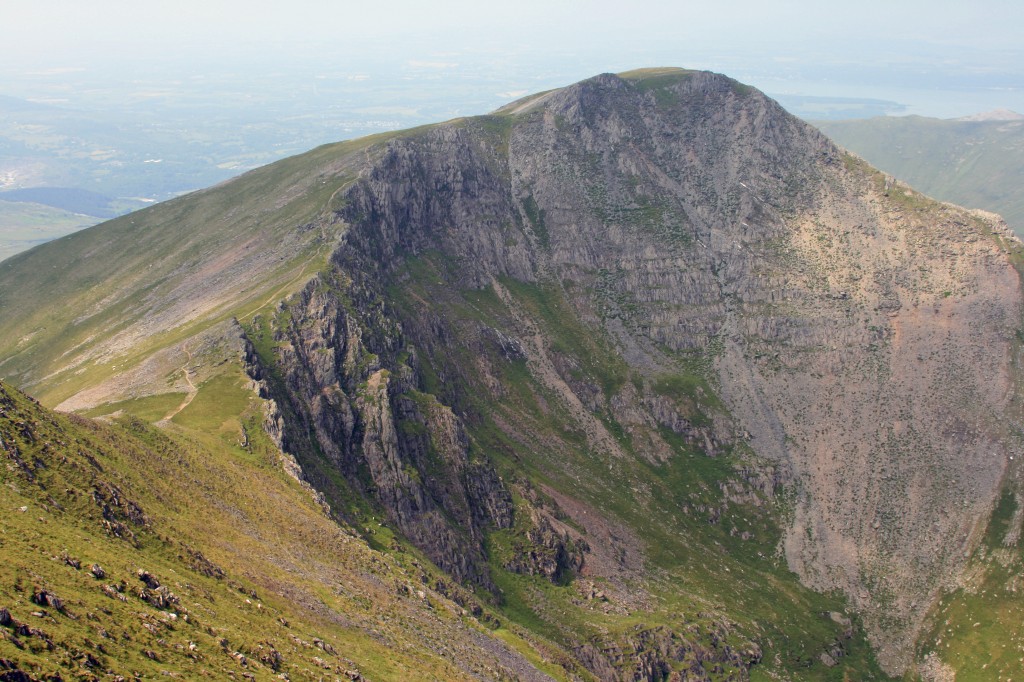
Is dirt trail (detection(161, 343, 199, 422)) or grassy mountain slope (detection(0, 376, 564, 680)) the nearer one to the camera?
grassy mountain slope (detection(0, 376, 564, 680))

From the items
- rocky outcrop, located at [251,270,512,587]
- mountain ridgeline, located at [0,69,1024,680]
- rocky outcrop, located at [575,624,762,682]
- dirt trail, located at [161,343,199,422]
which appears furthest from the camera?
rocky outcrop, located at [251,270,512,587]

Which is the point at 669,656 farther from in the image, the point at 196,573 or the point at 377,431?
the point at 196,573

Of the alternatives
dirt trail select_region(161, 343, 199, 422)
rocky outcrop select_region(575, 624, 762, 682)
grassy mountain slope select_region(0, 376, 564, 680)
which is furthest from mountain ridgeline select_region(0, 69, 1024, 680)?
grassy mountain slope select_region(0, 376, 564, 680)

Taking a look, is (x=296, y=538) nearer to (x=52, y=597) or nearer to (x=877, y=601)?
(x=52, y=597)

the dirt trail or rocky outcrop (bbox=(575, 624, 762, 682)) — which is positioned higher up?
the dirt trail

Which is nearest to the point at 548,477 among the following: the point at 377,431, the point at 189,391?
the point at 377,431

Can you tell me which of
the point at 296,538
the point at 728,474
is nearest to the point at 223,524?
the point at 296,538

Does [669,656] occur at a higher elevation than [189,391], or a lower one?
lower

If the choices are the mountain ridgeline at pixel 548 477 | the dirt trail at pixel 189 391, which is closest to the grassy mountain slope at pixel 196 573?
the dirt trail at pixel 189 391

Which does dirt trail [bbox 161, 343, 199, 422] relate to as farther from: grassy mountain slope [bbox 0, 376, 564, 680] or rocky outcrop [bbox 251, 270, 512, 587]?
rocky outcrop [bbox 251, 270, 512, 587]

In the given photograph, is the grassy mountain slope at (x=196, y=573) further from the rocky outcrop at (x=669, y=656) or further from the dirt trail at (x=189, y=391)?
the rocky outcrop at (x=669, y=656)

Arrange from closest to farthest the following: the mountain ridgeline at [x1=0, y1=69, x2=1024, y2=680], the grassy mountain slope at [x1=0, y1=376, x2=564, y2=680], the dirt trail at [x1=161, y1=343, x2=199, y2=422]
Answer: the grassy mountain slope at [x1=0, y1=376, x2=564, y2=680], the dirt trail at [x1=161, y1=343, x2=199, y2=422], the mountain ridgeline at [x1=0, y1=69, x2=1024, y2=680]
